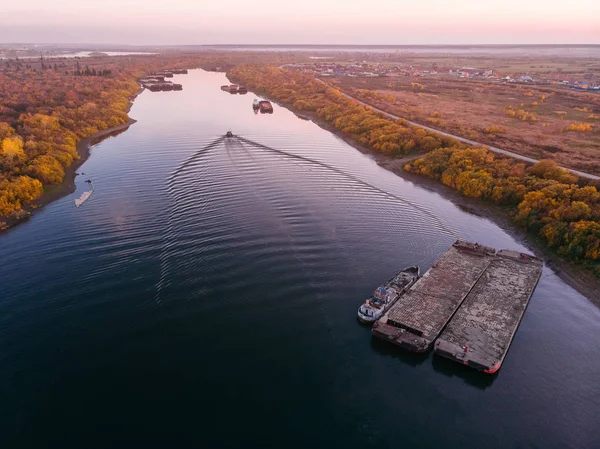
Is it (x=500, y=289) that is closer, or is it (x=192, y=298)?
(x=192, y=298)

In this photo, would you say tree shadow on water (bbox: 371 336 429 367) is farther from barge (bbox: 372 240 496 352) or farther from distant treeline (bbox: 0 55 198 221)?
distant treeline (bbox: 0 55 198 221)

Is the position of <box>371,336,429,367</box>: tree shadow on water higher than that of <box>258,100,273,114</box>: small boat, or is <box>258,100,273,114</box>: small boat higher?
<box>258,100,273,114</box>: small boat

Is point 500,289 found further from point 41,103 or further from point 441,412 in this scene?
point 41,103

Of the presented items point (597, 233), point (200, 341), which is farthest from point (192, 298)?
point (597, 233)

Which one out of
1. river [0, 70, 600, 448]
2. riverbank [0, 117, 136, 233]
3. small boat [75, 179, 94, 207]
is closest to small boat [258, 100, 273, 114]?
riverbank [0, 117, 136, 233]

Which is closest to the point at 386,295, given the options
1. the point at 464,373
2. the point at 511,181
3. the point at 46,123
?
the point at 464,373

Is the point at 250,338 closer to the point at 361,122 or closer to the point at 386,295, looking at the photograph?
the point at 386,295
